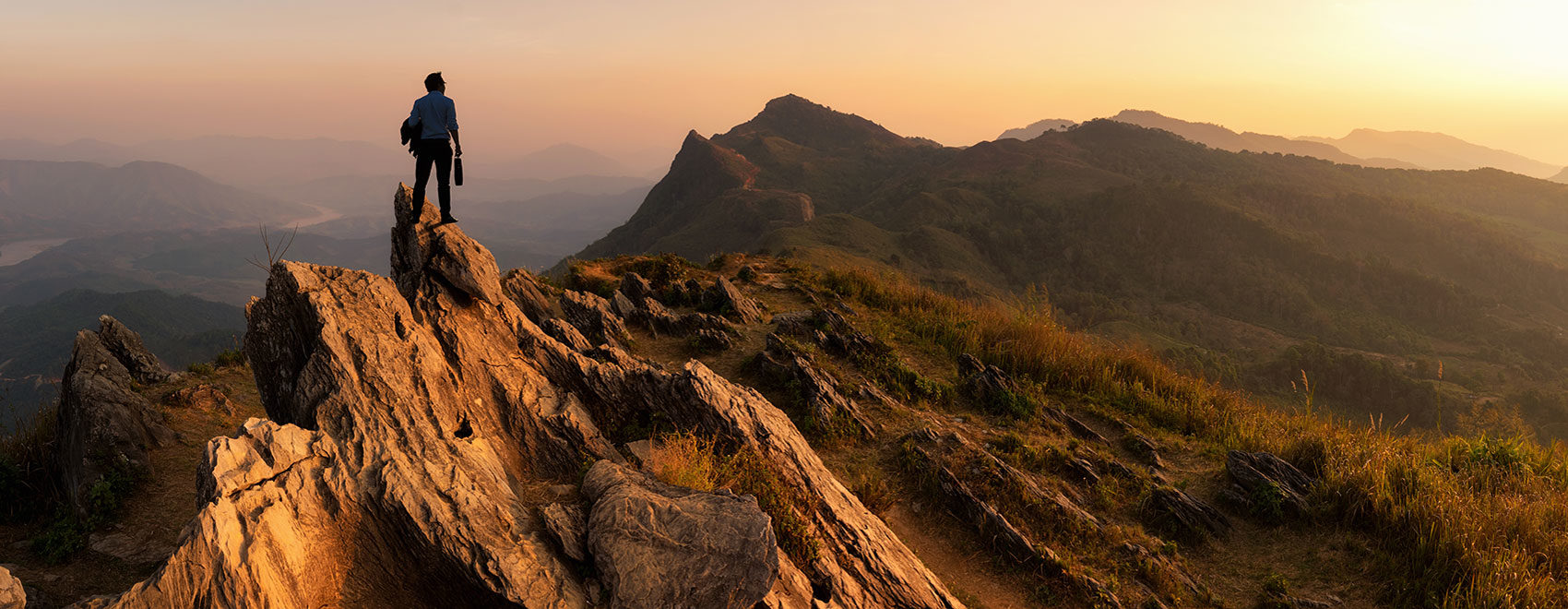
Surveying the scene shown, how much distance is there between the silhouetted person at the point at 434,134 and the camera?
10.3 meters

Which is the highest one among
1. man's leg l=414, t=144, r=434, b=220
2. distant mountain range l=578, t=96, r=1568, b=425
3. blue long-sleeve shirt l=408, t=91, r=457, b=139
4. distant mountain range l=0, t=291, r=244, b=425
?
blue long-sleeve shirt l=408, t=91, r=457, b=139

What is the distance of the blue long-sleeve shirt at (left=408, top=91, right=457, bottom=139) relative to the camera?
10.3 meters

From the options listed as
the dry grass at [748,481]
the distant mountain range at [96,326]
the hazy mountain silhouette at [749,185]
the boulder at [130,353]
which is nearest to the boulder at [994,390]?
the dry grass at [748,481]

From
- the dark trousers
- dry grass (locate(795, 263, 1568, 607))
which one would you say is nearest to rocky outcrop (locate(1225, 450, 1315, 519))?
dry grass (locate(795, 263, 1568, 607))

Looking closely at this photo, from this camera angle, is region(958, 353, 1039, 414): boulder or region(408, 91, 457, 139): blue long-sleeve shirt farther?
region(958, 353, 1039, 414): boulder

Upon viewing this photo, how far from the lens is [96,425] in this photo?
32.1 ft

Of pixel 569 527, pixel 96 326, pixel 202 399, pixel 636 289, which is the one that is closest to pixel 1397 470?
pixel 569 527

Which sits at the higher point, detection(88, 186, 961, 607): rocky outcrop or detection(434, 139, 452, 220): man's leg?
detection(434, 139, 452, 220): man's leg

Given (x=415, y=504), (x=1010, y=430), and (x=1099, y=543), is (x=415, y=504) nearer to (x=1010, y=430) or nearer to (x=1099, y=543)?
(x=1099, y=543)

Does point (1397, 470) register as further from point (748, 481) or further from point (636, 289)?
point (636, 289)

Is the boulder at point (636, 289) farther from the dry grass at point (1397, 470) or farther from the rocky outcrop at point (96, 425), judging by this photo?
the rocky outcrop at point (96, 425)

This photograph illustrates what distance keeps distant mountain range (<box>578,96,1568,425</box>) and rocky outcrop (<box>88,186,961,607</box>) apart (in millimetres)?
40851

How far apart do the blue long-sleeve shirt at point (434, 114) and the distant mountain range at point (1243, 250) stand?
44560 millimetres

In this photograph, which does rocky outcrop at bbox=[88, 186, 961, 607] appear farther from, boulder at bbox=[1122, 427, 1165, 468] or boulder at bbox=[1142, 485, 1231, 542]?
boulder at bbox=[1122, 427, 1165, 468]
